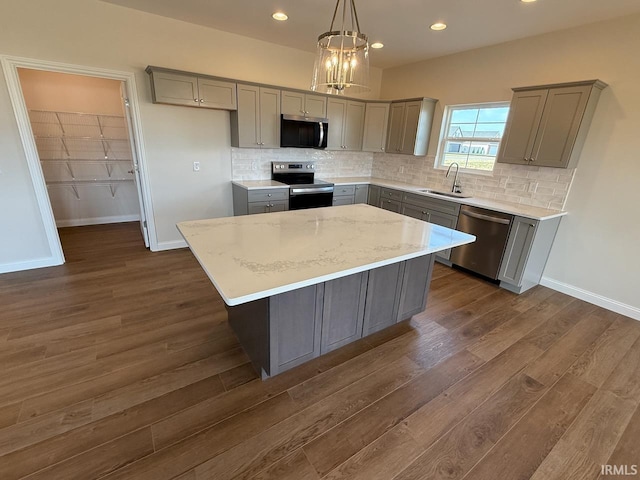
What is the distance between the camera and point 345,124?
15.6 feet

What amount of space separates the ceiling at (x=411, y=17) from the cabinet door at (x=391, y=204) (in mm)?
2085

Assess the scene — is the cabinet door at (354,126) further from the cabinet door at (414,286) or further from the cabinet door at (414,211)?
the cabinet door at (414,286)

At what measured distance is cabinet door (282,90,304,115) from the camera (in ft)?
13.4

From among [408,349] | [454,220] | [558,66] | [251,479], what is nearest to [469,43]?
[558,66]

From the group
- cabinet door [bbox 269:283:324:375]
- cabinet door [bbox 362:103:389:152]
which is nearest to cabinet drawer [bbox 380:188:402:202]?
cabinet door [bbox 362:103:389:152]

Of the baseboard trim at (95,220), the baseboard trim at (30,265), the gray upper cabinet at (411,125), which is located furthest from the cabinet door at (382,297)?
the baseboard trim at (95,220)

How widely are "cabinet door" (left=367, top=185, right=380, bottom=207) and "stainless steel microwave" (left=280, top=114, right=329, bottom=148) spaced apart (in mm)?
1074

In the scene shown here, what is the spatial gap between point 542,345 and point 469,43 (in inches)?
139

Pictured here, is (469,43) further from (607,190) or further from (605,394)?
(605,394)

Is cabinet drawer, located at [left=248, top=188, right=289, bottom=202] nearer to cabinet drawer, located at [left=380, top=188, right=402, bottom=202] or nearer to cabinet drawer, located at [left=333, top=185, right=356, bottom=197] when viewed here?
cabinet drawer, located at [left=333, top=185, right=356, bottom=197]

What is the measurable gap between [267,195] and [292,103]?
1388 millimetres

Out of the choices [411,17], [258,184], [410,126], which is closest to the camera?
[411,17]

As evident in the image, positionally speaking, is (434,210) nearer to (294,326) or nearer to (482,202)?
(482,202)

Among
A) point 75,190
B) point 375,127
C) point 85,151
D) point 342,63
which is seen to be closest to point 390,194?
point 375,127
